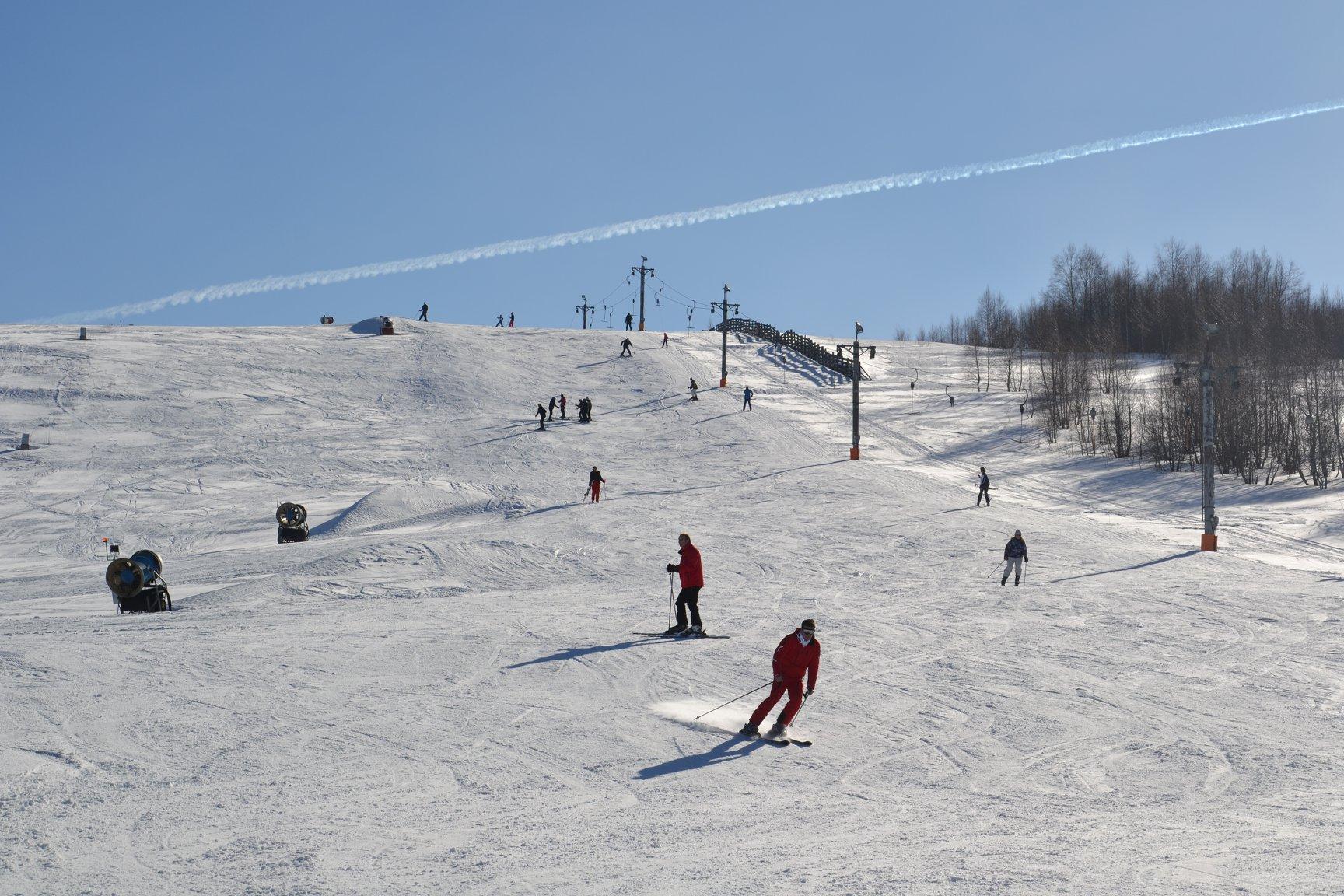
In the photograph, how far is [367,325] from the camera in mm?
64062

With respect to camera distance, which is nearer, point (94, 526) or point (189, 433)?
point (94, 526)

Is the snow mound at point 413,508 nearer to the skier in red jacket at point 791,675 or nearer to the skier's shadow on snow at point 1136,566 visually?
the skier's shadow on snow at point 1136,566

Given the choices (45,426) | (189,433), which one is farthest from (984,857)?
(45,426)

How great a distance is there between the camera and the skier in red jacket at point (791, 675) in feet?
32.7

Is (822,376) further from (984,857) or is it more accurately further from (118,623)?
(984,857)

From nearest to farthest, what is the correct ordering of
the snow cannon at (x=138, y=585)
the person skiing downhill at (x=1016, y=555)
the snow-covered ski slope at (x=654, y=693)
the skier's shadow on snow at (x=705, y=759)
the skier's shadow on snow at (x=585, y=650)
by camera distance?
the snow-covered ski slope at (x=654, y=693) < the skier's shadow on snow at (x=705, y=759) < the skier's shadow on snow at (x=585, y=650) < the snow cannon at (x=138, y=585) < the person skiing downhill at (x=1016, y=555)

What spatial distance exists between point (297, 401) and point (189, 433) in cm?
620

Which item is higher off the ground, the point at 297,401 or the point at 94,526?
the point at 297,401

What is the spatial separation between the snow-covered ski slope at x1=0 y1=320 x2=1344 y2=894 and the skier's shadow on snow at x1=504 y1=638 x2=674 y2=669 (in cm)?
7

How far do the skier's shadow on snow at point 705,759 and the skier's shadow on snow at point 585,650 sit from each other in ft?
12.1

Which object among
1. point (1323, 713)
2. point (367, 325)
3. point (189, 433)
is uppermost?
point (367, 325)

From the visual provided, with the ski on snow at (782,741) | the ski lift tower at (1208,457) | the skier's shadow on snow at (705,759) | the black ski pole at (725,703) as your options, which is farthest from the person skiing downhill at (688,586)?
the ski lift tower at (1208,457)

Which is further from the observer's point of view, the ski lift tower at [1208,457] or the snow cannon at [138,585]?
the ski lift tower at [1208,457]

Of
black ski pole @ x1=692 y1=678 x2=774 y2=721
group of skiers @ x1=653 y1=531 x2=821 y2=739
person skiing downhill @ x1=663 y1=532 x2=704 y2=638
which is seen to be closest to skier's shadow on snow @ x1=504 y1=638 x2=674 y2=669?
person skiing downhill @ x1=663 y1=532 x2=704 y2=638
